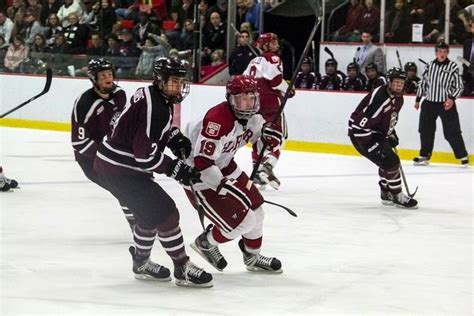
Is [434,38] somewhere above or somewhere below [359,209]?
above

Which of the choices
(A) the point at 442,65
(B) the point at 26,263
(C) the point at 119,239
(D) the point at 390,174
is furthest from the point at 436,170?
(B) the point at 26,263

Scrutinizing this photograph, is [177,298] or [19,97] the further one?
[19,97]

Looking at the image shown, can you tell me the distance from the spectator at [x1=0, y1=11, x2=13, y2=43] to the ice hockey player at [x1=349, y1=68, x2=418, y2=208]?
8199 mm

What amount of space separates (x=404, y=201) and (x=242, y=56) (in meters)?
4.36

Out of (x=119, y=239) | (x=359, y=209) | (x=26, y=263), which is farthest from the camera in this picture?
(x=359, y=209)

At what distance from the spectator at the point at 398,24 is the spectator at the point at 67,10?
4305 millimetres

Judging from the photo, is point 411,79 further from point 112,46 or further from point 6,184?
point 6,184

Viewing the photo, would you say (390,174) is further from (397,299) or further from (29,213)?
(397,299)

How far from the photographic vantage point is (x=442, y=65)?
1041cm

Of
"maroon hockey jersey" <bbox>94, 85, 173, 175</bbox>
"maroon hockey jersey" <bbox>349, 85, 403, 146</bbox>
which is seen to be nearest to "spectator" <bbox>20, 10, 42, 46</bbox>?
"maroon hockey jersey" <bbox>349, 85, 403, 146</bbox>

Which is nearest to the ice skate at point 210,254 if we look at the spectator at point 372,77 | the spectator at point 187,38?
the spectator at point 372,77

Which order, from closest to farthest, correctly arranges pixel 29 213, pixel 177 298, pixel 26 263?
pixel 177 298 → pixel 26 263 → pixel 29 213

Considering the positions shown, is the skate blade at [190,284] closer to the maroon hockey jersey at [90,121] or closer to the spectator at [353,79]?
the maroon hockey jersey at [90,121]

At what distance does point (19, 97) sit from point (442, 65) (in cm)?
560
